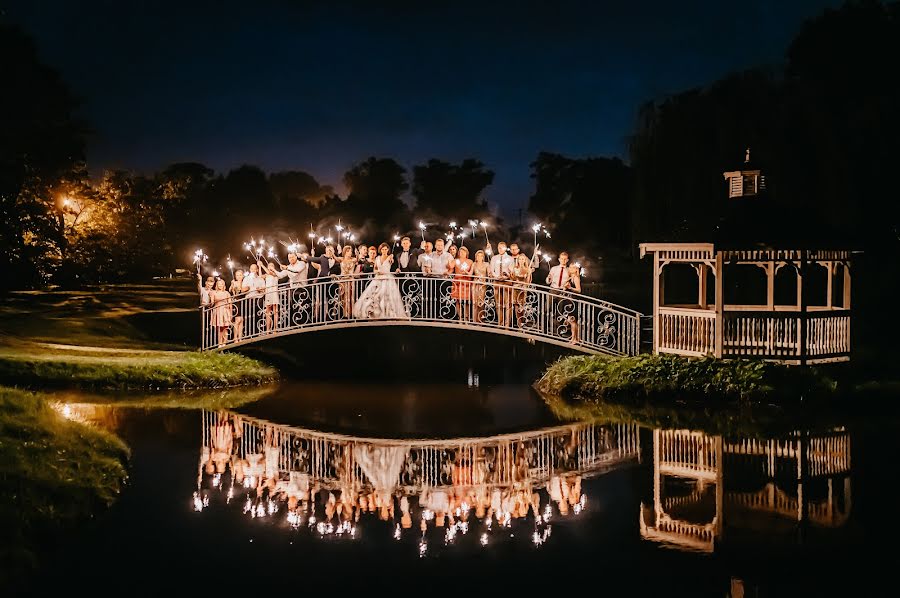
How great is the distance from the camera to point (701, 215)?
28078 mm

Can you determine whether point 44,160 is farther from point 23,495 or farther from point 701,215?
point 23,495

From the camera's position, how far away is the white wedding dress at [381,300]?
24.8 metres

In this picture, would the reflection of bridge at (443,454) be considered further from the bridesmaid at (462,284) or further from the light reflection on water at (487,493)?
the bridesmaid at (462,284)

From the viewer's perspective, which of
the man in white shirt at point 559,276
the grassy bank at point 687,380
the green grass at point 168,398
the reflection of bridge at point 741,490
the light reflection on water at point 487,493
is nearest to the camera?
the light reflection on water at point 487,493

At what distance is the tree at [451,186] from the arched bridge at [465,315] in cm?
4392

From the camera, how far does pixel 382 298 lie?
25062 millimetres

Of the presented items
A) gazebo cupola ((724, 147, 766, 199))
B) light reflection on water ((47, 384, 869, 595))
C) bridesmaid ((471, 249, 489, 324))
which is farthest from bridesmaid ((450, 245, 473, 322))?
gazebo cupola ((724, 147, 766, 199))

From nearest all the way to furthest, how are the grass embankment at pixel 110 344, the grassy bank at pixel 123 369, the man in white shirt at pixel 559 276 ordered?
1. the grassy bank at pixel 123 369
2. the grass embankment at pixel 110 344
3. the man in white shirt at pixel 559 276

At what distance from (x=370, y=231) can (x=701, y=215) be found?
2702 cm

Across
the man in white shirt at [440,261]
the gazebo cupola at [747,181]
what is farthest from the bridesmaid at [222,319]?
the gazebo cupola at [747,181]

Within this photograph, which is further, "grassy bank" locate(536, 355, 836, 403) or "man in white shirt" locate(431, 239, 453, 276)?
"man in white shirt" locate(431, 239, 453, 276)

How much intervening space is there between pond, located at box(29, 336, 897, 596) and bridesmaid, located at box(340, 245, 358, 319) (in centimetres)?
550

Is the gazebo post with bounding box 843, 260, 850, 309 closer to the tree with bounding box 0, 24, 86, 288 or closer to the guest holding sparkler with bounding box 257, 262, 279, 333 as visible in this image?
the guest holding sparkler with bounding box 257, 262, 279, 333

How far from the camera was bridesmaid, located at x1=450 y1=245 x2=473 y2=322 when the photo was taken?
23.9 meters
